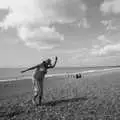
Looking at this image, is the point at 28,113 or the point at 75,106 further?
the point at 75,106

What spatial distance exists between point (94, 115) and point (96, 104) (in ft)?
7.47

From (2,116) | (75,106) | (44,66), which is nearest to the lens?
(2,116)

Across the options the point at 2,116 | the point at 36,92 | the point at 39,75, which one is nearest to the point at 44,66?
the point at 39,75

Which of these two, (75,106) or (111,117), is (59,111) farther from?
(111,117)

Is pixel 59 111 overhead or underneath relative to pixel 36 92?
underneath

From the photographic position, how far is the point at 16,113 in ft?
33.2

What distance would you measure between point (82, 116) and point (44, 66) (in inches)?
159

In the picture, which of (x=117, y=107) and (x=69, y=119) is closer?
(x=69, y=119)

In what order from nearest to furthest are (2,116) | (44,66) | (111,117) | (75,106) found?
1. (111,117)
2. (2,116)
3. (75,106)
4. (44,66)

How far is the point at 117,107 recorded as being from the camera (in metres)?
10.3

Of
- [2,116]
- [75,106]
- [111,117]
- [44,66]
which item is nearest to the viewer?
[111,117]

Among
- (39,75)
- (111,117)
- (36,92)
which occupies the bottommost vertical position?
(111,117)

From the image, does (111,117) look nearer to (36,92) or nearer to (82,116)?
(82,116)

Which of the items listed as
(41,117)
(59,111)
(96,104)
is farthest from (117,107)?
(41,117)
